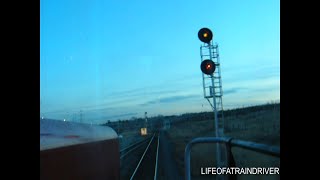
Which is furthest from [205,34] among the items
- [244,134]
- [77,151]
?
[244,134]

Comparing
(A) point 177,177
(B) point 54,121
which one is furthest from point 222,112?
(A) point 177,177

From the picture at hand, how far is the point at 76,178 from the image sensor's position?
2.47 meters

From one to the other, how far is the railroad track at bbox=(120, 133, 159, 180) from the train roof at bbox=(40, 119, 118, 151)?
1592 millimetres

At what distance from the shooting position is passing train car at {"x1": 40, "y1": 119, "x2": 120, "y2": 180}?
2.26 meters

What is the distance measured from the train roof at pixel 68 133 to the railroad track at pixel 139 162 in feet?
5.22

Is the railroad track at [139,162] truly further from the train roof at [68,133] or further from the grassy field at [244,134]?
the train roof at [68,133]

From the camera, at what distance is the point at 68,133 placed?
9.61 ft

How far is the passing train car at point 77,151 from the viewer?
7.41ft

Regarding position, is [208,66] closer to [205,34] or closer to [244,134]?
[205,34]

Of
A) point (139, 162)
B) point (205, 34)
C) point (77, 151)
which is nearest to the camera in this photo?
point (77, 151)

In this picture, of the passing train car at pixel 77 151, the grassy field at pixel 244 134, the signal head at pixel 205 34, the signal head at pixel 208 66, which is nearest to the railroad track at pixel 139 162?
the grassy field at pixel 244 134

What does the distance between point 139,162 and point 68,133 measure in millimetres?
5806
